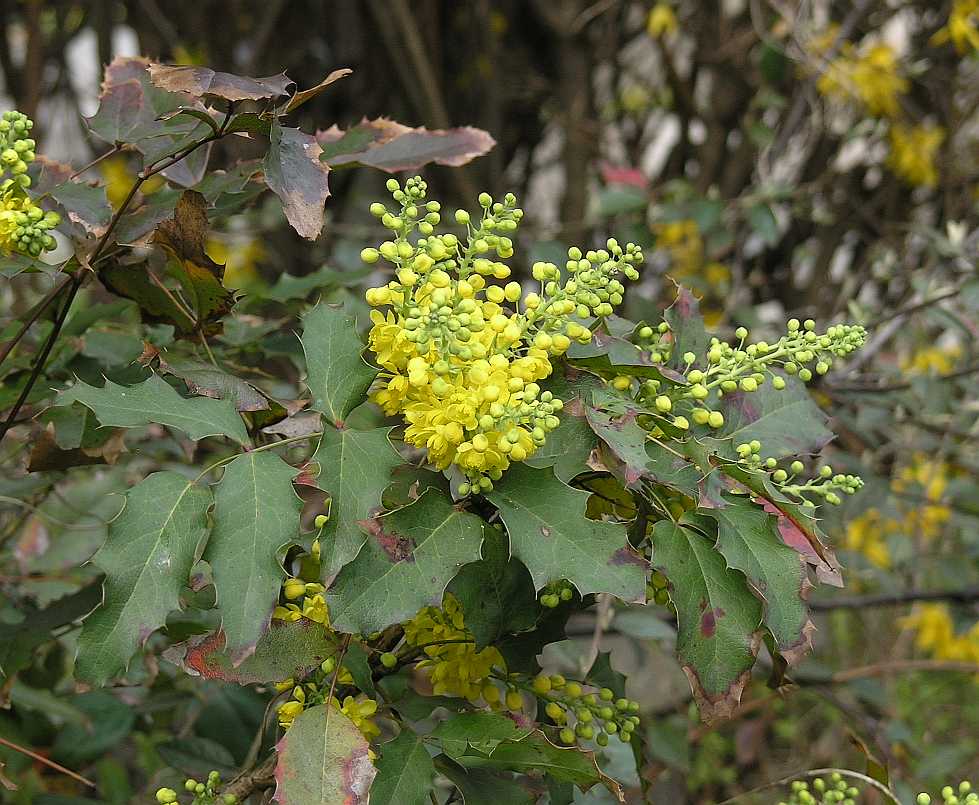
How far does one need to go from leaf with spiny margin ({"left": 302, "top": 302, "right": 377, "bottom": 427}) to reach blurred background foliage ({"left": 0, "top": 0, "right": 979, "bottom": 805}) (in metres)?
0.96

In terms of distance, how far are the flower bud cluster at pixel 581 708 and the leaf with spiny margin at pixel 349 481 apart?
0.23m

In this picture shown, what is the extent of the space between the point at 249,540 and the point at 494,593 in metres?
0.18

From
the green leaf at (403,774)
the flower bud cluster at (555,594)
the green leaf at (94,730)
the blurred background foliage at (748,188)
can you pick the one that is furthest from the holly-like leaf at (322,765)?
the blurred background foliage at (748,188)

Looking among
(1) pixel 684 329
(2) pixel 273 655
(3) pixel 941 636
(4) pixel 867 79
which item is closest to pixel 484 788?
(2) pixel 273 655

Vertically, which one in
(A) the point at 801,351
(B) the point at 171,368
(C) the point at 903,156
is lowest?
(C) the point at 903,156

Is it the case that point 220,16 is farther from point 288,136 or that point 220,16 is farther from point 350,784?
point 350,784

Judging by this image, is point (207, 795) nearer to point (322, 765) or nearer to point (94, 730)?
point (322, 765)

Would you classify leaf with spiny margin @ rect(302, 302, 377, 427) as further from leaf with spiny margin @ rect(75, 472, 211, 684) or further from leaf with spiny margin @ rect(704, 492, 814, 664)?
leaf with spiny margin @ rect(704, 492, 814, 664)

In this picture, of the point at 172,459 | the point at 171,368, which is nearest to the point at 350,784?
the point at 171,368

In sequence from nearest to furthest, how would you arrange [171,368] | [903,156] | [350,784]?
[350,784] → [171,368] → [903,156]

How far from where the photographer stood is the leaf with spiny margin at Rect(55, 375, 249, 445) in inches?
26.3

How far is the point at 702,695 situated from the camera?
2.20 feet

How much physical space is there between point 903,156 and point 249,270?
5.85ft

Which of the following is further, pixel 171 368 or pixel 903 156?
pixel 903 156
